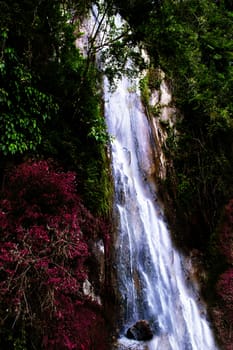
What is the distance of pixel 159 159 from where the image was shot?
9680mm

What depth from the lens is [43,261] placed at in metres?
3.97

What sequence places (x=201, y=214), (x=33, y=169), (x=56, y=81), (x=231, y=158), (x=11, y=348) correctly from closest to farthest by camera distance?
(x=11, y=348), (x=33, y=169), (x=56, y=81), (x=201, y=214), (x=231, y=158)

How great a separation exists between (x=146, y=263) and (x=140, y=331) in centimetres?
155

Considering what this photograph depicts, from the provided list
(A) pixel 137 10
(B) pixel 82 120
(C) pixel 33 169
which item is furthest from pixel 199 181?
(C) pixel 33 169

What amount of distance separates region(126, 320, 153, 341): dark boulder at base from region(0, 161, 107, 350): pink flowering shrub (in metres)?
0.70

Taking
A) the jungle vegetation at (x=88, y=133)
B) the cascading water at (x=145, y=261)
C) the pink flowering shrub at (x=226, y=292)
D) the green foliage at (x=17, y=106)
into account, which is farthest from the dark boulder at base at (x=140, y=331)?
the green foliage at (x=17, y=106)

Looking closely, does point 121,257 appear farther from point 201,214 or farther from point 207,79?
point 207,79

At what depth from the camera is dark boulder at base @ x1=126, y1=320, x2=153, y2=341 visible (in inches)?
221

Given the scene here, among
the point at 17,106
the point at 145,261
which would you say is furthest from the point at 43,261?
the point at 145,261

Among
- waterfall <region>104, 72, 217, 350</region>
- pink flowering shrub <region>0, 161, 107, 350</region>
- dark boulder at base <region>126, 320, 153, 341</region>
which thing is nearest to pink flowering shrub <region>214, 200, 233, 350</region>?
waterfall <region>104, 72, 217, 350</region>

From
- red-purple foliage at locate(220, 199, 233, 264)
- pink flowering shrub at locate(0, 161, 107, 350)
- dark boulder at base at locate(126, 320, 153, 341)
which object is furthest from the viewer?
red-purple foliage at locate(220, 199, 233, 264)

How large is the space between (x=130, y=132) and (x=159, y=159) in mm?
1136

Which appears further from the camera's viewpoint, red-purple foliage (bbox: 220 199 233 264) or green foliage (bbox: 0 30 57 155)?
red-purple foliage (bbox: 220 199 233 264)

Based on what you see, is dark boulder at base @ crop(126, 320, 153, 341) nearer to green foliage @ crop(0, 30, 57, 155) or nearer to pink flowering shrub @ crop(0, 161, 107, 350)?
pink flowering shrub @ crop(0, 161, 107, 350)
